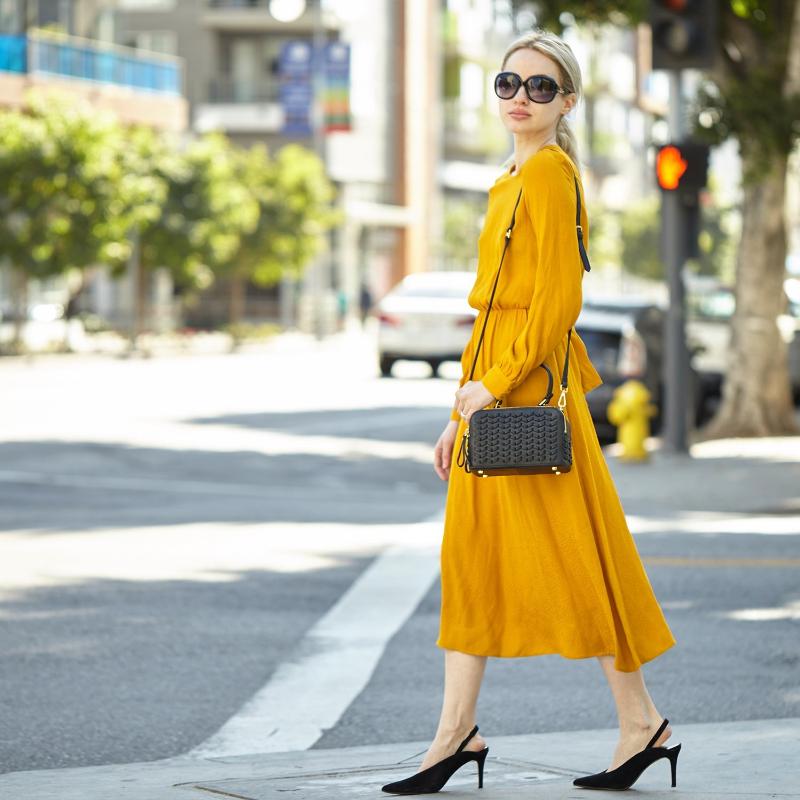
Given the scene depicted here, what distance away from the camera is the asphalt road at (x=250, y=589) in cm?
639

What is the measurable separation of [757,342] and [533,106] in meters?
14.2

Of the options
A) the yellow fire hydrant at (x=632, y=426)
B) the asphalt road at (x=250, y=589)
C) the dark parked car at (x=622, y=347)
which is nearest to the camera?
the asphalt road at (x=250, y=589)

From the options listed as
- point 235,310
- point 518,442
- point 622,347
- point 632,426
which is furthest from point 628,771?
point 235,310

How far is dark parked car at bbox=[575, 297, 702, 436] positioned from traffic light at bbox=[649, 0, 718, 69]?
473 cm

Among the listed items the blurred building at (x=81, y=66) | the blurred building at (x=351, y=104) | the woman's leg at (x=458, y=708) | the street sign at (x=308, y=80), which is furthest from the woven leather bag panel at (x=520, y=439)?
the blurred building at (x=351, y=104)

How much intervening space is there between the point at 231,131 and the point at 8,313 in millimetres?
17562

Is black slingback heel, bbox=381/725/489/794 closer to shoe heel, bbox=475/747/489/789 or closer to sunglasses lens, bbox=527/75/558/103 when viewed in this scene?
shoe heel, bbox=475/747/489/789

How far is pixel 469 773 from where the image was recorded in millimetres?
5035

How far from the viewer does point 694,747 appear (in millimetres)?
5461

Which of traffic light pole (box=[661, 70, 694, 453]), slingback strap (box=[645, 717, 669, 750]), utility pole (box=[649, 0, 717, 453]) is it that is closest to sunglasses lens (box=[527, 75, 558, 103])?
slingback strap (box=[645, 717, 669, 750])

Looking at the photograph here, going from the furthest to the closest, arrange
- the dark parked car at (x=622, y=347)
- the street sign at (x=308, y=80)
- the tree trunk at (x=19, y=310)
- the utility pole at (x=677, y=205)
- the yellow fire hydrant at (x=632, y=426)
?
the street sign at (x=308, y=80), the tree trunk at (x=19, y=310), the dark parked car at (x=622, y=347), the yellow fire hydrant at (x=632, y=426), the utility pole at (x=677, y=205)

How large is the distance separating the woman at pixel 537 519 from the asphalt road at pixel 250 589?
1.34 meters

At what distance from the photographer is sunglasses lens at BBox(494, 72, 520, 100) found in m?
4.77

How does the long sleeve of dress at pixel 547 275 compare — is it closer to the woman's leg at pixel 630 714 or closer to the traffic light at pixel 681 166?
the woman's leg at pixel 630 714
